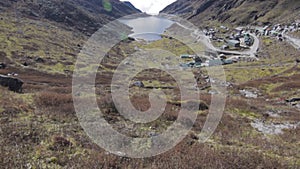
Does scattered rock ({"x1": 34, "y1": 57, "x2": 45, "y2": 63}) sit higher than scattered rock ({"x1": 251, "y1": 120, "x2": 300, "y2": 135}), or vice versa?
scattered rock ({"x1": 251, "y1": 120, "x2": 300, "y2": 135})

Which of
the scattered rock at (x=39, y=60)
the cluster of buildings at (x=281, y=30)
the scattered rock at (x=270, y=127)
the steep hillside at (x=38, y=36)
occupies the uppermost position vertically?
the cluster of buildings at (x=281, y=30)

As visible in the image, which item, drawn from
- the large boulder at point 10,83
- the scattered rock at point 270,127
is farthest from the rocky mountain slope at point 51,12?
the scattered rock at point 270,127

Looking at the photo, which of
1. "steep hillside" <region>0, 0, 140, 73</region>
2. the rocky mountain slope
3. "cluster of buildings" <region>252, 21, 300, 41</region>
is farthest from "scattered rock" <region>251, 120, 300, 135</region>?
the rocky mountain slope

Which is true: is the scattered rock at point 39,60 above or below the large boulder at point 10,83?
below

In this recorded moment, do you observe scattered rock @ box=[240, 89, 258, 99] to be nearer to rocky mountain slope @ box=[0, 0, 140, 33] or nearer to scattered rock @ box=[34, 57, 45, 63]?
scattered rock @ box=[34, 57, 45, 63]

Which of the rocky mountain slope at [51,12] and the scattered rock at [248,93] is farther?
the rocky mountain slope at [51,12]

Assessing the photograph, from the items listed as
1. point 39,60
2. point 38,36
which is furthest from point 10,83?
point 38,36

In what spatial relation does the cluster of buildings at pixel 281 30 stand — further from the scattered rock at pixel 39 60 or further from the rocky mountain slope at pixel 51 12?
the rocky mountain slope at pixel 51 12

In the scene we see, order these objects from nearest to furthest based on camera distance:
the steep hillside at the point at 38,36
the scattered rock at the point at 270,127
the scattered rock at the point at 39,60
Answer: the scattered rock at the point at 270,127, the steep hillside at the point at 38,36, the scattered rock at the point at 39,60

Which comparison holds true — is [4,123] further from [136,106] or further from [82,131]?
[136,106]

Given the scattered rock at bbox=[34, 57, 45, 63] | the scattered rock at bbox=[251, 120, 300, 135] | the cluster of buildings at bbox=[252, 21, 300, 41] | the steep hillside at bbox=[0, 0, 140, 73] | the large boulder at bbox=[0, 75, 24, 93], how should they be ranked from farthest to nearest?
the cluster of buildings at bbox=[252, 21, 300, 41]
the scattered rock at bbox=[34, 57, 45, 63]
the steep hillside at bbox=[0, 0, 140, 73]
the large boulder at bbox=[0, 75, 24, 93]
the scattered rock at bbox=[251, 120, 300, 135]

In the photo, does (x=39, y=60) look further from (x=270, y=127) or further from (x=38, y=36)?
(x=270, y=127)

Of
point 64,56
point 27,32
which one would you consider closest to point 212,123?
point 64,56
